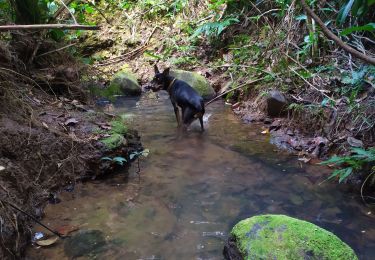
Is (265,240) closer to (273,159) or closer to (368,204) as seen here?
(368,204)

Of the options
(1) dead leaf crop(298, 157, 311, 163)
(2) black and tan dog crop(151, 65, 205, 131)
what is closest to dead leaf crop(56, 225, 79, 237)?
(1) dead leaf crop(298, 157, 311, 163)

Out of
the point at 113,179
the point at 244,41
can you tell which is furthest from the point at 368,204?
the point at 244,41

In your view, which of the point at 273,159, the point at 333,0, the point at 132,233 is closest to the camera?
the point at 132,233

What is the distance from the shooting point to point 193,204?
155 inches

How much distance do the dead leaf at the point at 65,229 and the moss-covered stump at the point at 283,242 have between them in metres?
1.38

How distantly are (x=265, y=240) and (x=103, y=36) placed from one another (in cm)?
1134

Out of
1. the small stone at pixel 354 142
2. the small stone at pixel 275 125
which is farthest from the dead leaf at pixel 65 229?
the small stone at pixel 275 125

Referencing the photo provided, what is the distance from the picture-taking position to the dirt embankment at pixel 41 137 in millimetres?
3215

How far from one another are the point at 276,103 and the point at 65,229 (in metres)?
4.14

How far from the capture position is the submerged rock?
308cm

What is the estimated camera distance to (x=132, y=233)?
11.0 feet

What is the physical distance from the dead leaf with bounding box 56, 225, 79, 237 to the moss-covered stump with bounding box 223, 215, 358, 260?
1376 millimetres

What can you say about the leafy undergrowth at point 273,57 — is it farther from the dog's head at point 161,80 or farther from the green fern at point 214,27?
the dog's head at point 161,80

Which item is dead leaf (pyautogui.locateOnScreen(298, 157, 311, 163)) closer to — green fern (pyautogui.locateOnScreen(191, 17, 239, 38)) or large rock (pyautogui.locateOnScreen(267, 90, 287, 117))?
large rock (pyautogui.locateOnScreen(267, 90, 287, 117))
